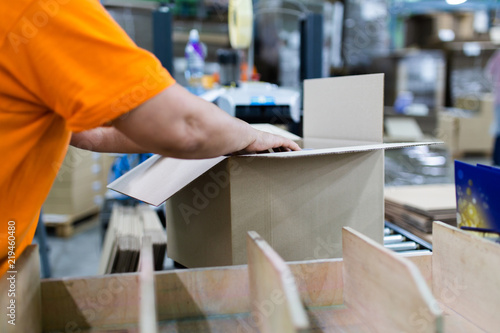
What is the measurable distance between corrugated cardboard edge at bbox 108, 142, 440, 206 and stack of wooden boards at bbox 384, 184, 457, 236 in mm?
697

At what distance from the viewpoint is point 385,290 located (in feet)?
2.43

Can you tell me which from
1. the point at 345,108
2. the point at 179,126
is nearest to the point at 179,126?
the point at 179,126

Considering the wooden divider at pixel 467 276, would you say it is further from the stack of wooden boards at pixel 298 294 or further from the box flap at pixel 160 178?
the box flap at pixel 160 178

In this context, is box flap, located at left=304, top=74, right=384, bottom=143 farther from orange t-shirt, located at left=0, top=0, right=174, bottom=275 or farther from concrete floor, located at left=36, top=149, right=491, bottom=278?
concrete floor, located at left=36, top=149, right=491, bottom=278

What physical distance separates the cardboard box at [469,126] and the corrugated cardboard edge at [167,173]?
6.17 m

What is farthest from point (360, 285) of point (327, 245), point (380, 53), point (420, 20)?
point (420, 20)

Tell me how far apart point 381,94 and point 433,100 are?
21.0ft

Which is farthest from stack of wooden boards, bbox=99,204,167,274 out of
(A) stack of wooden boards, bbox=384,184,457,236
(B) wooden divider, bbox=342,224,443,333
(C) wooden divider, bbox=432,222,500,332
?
(A) stack of wooden boards, bbox=384,184,457,236

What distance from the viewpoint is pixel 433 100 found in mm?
6957

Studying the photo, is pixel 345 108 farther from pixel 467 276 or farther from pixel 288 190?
pixel 467 276

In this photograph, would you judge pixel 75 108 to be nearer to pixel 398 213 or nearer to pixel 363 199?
pixel 363 199

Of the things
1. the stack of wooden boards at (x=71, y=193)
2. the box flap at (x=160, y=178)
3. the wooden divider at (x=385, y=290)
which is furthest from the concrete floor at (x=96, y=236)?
the wooden divider at (x=385, y=290)

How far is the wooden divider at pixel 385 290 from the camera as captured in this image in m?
0.63

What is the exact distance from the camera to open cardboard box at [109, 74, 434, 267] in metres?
1.00
